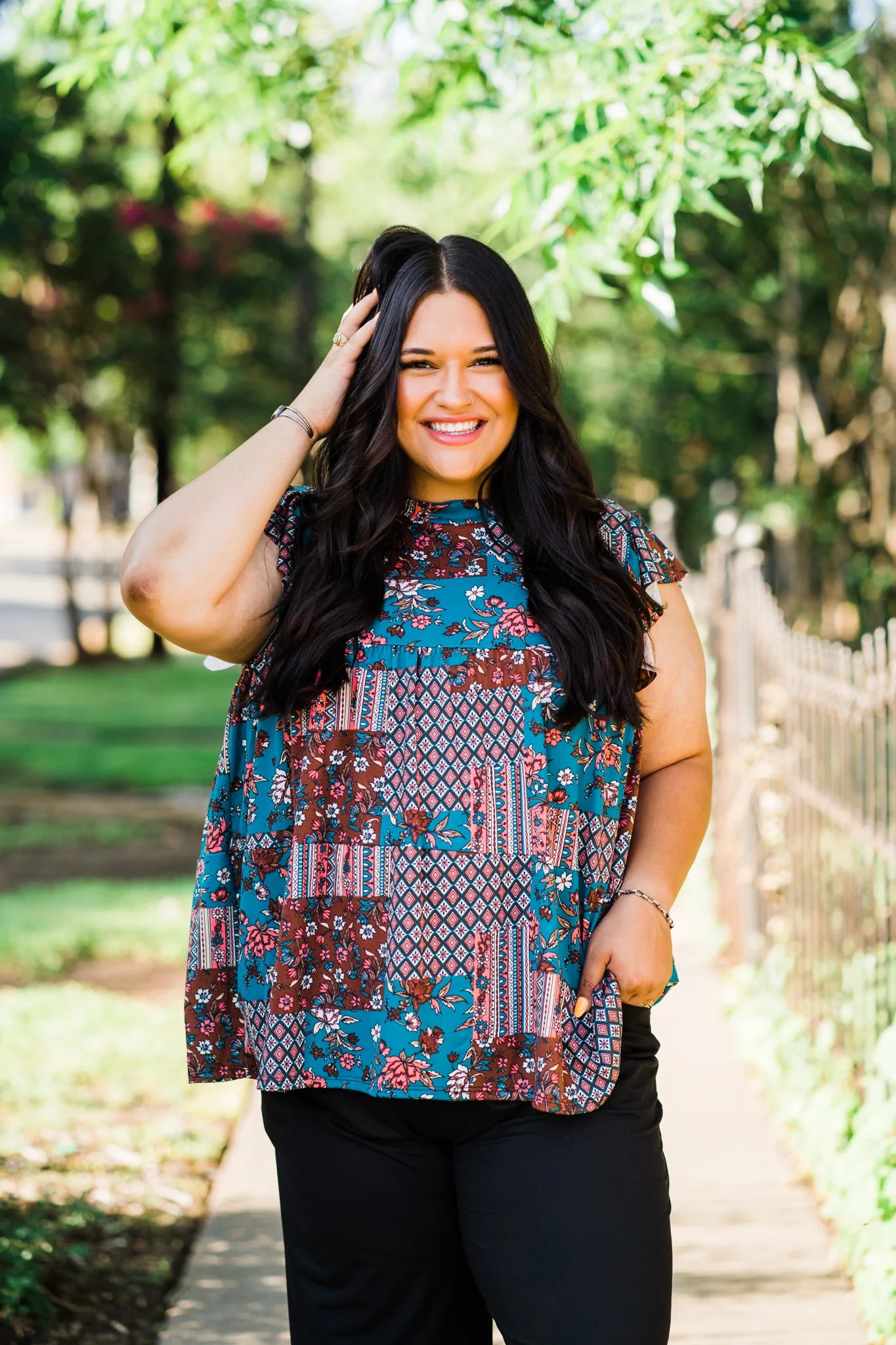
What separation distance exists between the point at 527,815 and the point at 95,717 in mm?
14908

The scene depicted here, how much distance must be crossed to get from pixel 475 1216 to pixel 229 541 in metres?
0.92

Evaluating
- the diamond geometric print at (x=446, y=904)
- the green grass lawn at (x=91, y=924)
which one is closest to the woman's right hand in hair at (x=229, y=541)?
the diamond geometric print at (x=446, y=904)

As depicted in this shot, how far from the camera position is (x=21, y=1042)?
5445mm

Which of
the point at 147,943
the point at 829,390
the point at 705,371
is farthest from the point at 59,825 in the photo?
the point at 705,371

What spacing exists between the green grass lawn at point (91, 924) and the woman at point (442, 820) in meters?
4.29

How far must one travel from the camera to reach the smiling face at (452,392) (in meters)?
2.17

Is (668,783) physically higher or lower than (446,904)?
higher

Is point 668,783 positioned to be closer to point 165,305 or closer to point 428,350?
point 428,350

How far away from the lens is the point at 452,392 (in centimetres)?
216

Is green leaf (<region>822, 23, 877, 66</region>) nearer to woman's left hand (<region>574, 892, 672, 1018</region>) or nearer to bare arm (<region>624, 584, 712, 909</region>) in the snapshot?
bare arm (<region>624, 584, 712, 909</region>)

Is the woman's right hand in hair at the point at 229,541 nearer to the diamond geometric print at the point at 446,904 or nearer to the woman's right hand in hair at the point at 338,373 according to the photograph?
the woman's right hand in hair at the point at 338,373

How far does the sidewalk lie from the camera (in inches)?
133

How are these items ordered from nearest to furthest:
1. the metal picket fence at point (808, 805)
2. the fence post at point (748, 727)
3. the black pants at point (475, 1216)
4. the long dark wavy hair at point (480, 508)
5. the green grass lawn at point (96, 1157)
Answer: the black pants at point (475, 1216)
the long dark wavy hair at point (480, 508)
the green grass lawn at point (96, 1157)
the metal picket fence at point (808, 805)
the fence post at point (748, 727)

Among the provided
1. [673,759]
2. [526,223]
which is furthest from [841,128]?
[673,759]
